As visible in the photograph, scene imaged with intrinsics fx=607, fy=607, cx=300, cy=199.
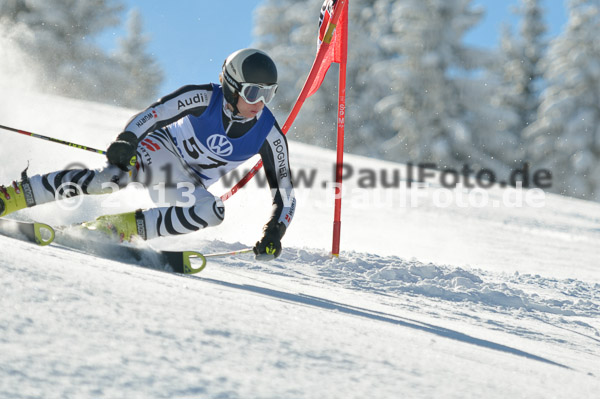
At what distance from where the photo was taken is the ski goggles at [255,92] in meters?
3.82

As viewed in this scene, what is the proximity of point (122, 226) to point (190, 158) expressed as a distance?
76 centimetres

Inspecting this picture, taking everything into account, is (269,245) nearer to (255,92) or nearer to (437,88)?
(255,92)

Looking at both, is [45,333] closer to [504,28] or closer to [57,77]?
[57,77]

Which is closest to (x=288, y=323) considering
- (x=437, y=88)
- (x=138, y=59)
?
(x=437, y=88)

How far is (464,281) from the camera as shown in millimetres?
4770

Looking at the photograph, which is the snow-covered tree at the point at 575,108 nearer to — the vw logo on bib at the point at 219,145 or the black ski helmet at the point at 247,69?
the vw logo on bib at the point at 219,145

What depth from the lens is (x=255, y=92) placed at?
3.85 meters

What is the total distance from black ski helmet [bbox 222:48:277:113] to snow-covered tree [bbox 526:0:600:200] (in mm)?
23628

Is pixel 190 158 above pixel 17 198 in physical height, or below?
above

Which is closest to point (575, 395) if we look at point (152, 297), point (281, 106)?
point (152, 297)

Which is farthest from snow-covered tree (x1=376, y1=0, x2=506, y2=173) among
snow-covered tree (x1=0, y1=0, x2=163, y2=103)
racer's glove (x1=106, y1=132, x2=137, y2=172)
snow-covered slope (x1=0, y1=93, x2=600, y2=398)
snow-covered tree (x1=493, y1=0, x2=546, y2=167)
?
racer's glove (x1=106, y1=132, x2=137, y2=172)

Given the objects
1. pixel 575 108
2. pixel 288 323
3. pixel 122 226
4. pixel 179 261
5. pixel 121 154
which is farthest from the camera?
pixel 575 108

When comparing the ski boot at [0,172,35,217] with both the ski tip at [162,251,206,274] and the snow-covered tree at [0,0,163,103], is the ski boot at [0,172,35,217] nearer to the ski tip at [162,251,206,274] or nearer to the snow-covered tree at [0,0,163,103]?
the ski tip at [162,251,206,274]

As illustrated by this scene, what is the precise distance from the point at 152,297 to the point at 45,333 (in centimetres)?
52
